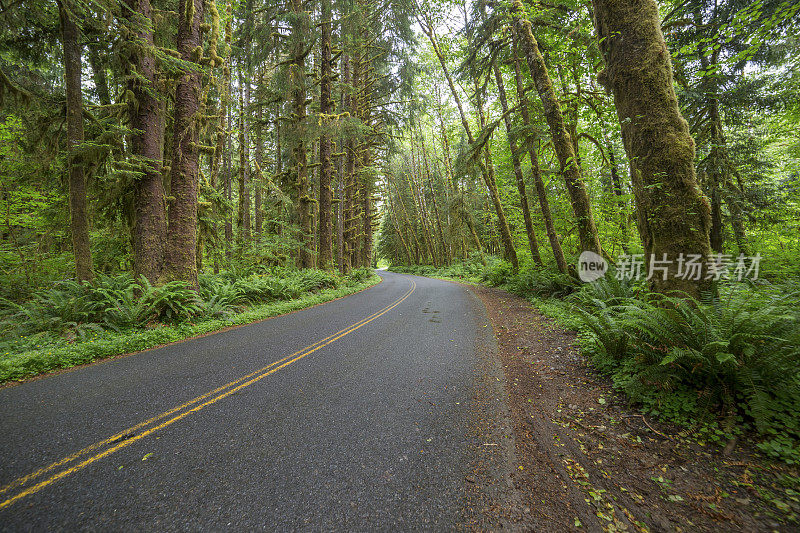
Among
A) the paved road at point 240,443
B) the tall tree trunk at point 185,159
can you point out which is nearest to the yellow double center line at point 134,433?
the paved road at point 240,443

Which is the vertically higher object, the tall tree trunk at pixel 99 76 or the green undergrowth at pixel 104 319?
the tall tree trunk at pixel 99 76

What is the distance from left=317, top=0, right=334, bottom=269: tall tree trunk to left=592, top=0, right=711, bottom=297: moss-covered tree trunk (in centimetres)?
1020

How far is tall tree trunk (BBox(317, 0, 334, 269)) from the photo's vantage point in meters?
12.8

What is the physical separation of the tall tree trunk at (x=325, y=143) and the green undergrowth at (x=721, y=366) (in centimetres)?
1207

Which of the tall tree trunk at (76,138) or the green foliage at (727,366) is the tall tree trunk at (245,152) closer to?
the tall tree trunk at (76,138)

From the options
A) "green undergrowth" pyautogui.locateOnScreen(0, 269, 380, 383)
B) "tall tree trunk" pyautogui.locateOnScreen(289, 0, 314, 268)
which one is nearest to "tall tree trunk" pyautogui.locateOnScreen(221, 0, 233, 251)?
"tall tree trunk" pyautogui.locateOnScreen(289, 0, 314, 268)

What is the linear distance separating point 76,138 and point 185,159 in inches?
83.4

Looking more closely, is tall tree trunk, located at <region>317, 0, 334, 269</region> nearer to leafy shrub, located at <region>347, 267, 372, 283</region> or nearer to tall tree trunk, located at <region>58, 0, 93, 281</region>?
leafy shrub, located at <region>347, 267, 372, 283</region>

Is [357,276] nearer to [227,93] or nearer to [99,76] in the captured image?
[227,93]

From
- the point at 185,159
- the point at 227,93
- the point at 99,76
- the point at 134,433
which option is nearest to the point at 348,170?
the point at 227,93

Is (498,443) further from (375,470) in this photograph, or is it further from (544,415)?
(375,470)

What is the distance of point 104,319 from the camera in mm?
5953

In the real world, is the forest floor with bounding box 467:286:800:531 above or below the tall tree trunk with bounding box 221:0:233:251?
below

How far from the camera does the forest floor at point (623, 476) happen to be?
183 centimetres
